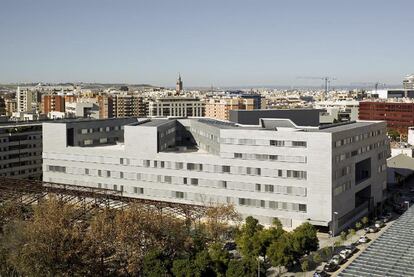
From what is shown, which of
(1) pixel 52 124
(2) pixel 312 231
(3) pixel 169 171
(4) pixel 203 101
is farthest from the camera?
(4) pixel 203 101

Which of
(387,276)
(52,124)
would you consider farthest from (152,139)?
(387,276)

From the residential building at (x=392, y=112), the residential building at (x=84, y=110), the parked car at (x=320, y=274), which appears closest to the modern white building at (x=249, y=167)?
the parked car at (x=320, y=274)

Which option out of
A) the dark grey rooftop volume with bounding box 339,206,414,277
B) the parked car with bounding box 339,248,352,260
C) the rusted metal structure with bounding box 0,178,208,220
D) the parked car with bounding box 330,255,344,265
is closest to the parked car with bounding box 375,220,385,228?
the parked car with bounding box 339,248,352,260

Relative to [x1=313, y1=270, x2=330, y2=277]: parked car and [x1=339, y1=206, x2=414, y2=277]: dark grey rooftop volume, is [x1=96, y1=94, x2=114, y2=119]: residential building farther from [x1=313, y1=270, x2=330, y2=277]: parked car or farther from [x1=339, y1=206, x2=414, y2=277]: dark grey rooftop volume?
[x1=339, y1=206, x2=414, y2=277]: dark grey rooftop volume

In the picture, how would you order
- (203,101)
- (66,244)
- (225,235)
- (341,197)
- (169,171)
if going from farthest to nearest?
(203,101) → (169,171) → (341,197) → (225,235) → (66,244)

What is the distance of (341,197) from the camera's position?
49594 millimetres

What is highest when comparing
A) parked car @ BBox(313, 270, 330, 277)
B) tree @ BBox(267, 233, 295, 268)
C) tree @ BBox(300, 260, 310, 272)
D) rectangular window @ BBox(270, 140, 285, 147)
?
rectangular window @ BBox(270, 140, 285, 147)

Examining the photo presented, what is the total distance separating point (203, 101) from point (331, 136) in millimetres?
110672

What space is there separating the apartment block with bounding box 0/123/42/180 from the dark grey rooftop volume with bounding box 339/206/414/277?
2154 inches

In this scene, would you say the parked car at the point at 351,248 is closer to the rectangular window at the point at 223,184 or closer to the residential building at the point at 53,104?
the rectangular window at the point at 223,184

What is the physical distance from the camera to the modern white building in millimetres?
48031

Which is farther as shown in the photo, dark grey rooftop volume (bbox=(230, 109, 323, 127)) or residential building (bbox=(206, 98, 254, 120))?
residential building (bbox=(206, 98, 254, 120))

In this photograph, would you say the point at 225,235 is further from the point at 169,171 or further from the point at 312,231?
the point at 169,171

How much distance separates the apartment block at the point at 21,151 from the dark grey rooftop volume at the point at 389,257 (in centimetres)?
5470
